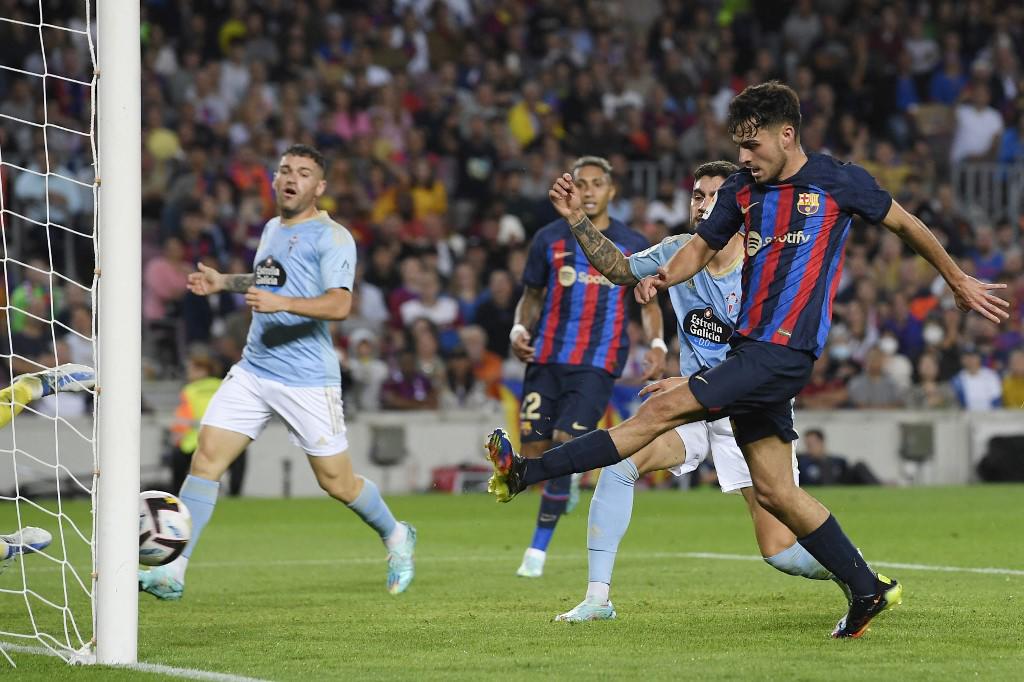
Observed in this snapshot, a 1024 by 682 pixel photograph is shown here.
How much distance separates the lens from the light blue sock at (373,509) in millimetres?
8820

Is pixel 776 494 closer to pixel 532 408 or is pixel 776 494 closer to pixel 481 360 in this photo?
pixel 532 408

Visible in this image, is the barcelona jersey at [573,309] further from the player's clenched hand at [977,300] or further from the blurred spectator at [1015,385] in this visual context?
the blurred spectator at [1015,385]

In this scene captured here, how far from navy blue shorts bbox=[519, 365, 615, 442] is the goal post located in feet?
14.5

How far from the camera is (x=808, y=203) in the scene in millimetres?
6270

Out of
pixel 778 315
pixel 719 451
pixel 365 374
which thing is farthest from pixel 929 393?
pixel 778 315

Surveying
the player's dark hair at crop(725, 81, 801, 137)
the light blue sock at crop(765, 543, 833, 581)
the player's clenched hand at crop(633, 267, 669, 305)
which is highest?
the player's dark hair at crop(725, 81, 801, 137)

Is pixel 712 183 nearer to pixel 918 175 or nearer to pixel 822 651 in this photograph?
pixel 822 651

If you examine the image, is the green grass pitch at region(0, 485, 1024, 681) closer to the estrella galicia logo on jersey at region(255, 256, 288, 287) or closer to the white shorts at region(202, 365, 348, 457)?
the white shorts at region(202, 365, 348, 457)

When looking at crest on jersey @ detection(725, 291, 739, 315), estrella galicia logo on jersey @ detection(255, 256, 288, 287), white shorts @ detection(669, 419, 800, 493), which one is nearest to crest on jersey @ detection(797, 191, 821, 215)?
crest on jersey @ detection(725, 291, 739, 315)

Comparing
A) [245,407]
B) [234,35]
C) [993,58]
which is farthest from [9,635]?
[993,58]

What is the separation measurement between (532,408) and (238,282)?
7.64ft

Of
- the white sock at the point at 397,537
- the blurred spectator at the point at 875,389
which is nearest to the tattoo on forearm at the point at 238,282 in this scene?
the white sock at the point at 397,537

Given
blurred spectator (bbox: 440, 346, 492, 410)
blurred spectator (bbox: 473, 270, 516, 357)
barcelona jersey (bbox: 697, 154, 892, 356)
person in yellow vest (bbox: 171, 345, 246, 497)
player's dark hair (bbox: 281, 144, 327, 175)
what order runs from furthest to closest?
blurred spectator (bbox: 473, 270, 516, 357)
blurred spectator (bbox: 440, 346, 492, 410)
person in yellow vest (bbox: 171, 345, 246, 497)
player's dark hair (bbox: 281, 144, 327, 175)
barcelona jersey (bbox: 697, 154, 892, 356)

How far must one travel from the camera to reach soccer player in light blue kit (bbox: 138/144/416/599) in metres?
8.45
